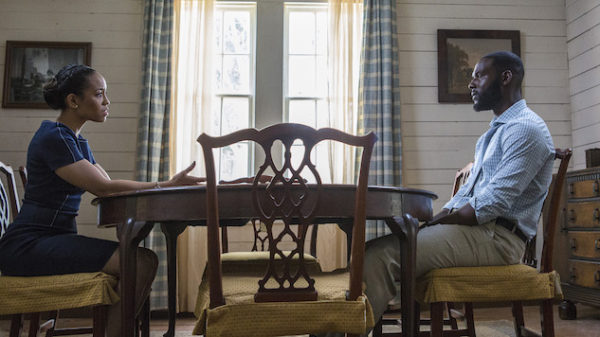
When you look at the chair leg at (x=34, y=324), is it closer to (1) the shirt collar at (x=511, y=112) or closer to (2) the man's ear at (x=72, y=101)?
(2) the man's ear at (x=72, y=101)

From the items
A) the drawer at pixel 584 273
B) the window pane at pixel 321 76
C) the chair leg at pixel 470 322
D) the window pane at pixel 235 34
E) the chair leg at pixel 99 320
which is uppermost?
the window pane at pixel 235 34

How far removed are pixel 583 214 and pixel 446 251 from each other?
196 centimetres

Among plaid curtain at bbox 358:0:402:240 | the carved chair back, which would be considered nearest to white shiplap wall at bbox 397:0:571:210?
plaid curtain at bbox 358:0:402:240

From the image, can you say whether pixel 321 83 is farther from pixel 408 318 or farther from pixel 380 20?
pixel 408 318

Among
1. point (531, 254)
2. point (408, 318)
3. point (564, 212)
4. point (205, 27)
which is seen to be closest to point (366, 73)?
point (205, 27)

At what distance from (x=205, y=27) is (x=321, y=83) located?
1055mm

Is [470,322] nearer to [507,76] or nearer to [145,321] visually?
[507,76]

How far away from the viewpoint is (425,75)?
4.47 meters

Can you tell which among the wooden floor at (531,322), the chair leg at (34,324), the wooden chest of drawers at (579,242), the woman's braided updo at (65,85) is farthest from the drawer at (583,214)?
the chair leg at (34,324)

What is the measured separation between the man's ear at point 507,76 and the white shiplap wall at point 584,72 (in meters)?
2.17

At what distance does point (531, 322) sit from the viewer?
11.7 ft

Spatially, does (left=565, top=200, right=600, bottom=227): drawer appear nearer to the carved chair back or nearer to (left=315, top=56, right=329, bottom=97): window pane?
(left=315, top=56, right=329, bottom=97): window pane

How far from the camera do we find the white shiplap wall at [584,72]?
4160mm

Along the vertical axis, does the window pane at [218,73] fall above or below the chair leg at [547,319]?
above
